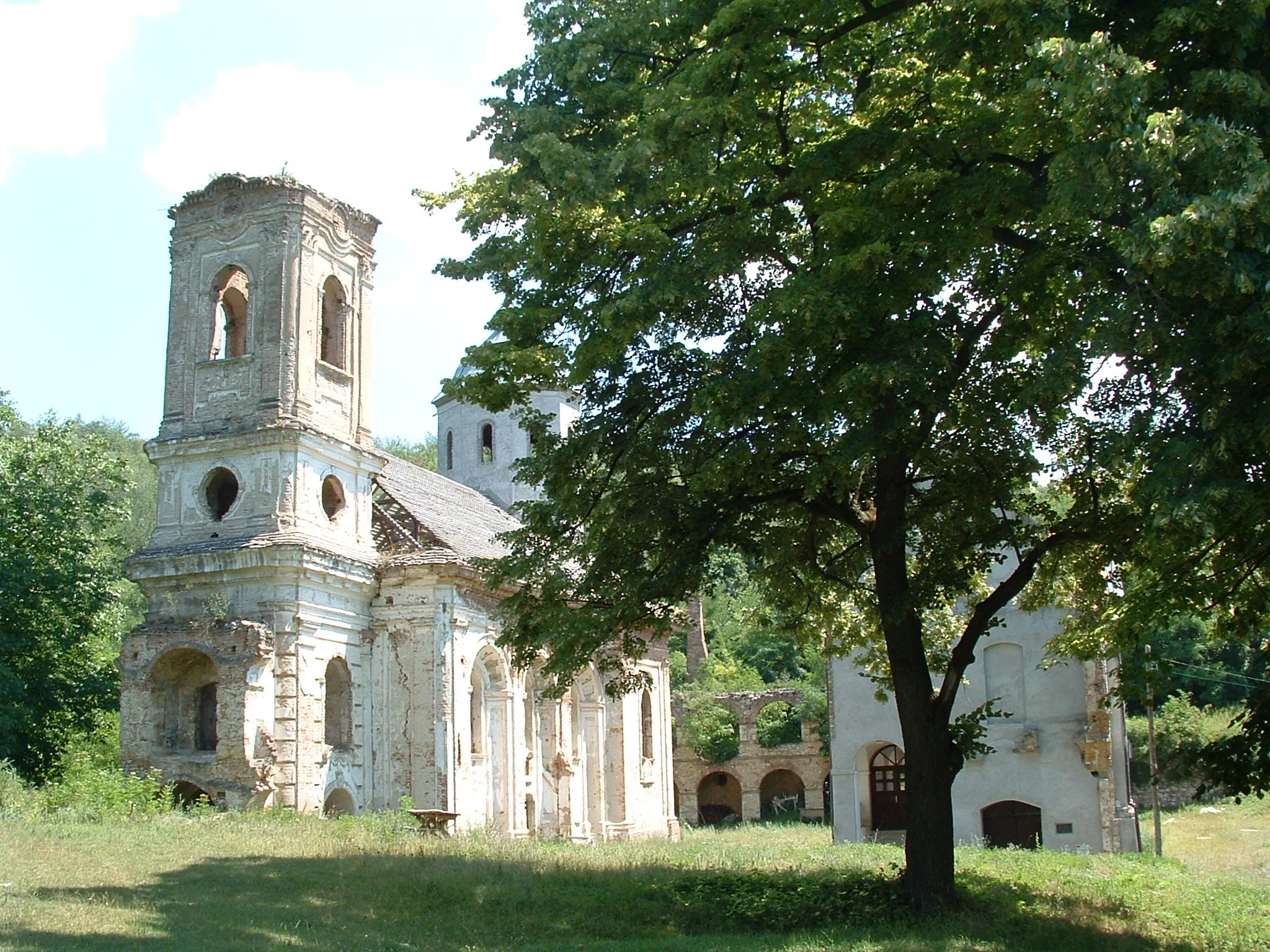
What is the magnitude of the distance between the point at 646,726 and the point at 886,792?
7425mm

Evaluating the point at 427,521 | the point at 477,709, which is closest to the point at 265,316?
the point at 427,521

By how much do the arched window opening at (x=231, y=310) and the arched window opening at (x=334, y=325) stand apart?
1.53 meters

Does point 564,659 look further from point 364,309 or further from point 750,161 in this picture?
point 364,309

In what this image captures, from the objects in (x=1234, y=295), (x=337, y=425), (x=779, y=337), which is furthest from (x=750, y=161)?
(x=337, y=425)

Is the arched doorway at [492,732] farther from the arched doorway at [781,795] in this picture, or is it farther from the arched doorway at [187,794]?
the arched doorway at [781,795]

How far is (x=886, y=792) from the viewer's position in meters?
29.1

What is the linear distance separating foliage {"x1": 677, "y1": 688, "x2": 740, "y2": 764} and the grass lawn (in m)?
22.8

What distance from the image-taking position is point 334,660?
23.8m

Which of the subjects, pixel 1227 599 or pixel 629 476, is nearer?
pixel 1227 599

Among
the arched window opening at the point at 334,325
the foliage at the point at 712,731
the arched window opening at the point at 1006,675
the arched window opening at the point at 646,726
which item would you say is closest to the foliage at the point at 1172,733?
the arched window opening at the point at 1006,675

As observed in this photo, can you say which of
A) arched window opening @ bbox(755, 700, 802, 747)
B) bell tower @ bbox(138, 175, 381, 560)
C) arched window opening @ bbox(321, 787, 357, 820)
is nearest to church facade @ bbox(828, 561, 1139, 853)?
arched window opening @ bbox(321, 787, 357, 820)

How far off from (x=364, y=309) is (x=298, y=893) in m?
14.1

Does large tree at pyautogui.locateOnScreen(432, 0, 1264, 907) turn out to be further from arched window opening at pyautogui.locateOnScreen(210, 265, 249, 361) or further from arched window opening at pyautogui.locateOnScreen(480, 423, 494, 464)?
arched window opening at pyautogui.locateOnScreen(480, 423, 494, 464)

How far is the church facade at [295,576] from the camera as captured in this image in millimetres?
22031
